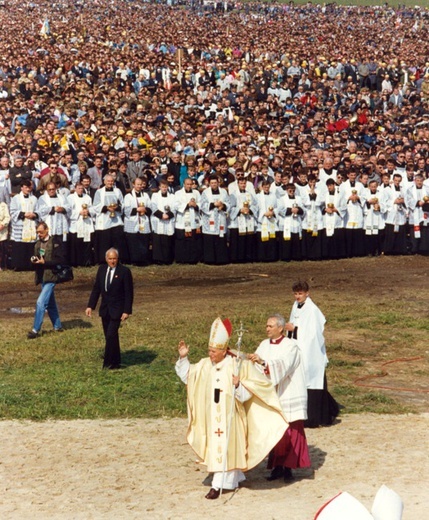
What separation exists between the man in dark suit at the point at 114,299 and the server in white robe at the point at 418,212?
12.4m

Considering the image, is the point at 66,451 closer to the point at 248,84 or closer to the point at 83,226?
the point at 83,226

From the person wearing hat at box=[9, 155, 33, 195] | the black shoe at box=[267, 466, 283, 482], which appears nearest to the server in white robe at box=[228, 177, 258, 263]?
the person wearing hat at box=[9, 155, 33, 195]

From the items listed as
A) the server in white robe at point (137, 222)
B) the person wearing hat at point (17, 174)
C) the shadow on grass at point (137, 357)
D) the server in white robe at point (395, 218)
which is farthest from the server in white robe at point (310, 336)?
the server in white robe at point (395, 218)

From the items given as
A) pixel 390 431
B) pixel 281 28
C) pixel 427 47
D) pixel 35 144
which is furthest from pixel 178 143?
pixel 281 28

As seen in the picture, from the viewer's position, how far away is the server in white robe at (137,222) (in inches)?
925

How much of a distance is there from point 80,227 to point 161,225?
1.85m

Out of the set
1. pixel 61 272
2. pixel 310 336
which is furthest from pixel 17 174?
pixel 310 336

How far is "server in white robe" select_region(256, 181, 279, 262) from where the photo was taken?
2447 centimetres

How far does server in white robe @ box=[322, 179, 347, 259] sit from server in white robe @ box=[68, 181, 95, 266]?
5547mm

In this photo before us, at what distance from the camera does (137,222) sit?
77.3 feet

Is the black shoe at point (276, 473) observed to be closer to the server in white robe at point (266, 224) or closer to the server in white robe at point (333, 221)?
the server in white robe at point (266, 224)

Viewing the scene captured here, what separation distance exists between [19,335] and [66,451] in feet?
18.7

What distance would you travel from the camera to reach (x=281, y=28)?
54.4 meters

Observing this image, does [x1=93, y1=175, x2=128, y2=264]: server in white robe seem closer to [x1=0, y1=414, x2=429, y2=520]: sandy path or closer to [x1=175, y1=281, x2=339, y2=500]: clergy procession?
[x1=0, y1=414, x2=429, y2=520]: sandy path
